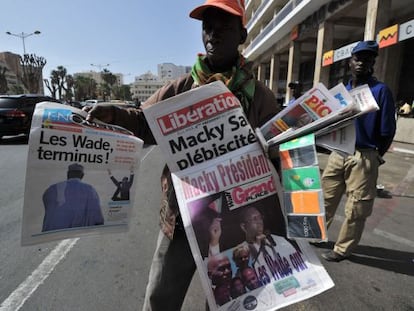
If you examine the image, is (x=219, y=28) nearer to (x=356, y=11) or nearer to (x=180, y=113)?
(x=180, y=113)

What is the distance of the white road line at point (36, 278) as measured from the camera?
2002 mm

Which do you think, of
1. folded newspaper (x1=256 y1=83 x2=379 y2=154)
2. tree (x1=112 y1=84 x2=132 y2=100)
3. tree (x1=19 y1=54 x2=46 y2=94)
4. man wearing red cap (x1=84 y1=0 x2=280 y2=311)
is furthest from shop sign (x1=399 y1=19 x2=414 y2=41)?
tree (x1=112 y1=84 x2=132 y2=100)

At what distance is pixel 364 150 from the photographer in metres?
2.51

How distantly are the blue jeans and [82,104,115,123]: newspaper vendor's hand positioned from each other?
23.0 inches

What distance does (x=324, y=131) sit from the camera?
98 cm

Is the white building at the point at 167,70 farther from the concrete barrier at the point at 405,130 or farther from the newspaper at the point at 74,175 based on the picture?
the newspaper at the point at 74,175

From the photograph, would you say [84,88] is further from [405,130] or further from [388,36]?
[405,130]

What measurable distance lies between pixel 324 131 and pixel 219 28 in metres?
0.64

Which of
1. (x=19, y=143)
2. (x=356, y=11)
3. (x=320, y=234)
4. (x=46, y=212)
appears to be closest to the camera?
(x=320, y=234)

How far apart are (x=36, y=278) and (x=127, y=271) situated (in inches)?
28.3

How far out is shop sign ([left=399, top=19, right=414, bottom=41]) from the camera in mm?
8844

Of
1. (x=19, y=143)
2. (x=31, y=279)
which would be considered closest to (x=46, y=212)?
(x=31, y=279)

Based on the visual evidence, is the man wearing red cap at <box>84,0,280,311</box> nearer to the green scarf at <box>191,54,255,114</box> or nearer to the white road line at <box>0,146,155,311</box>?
the green scarf at <box>191,54,255,114</box>

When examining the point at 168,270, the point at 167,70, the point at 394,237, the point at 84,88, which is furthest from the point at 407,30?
the point at 167,70
